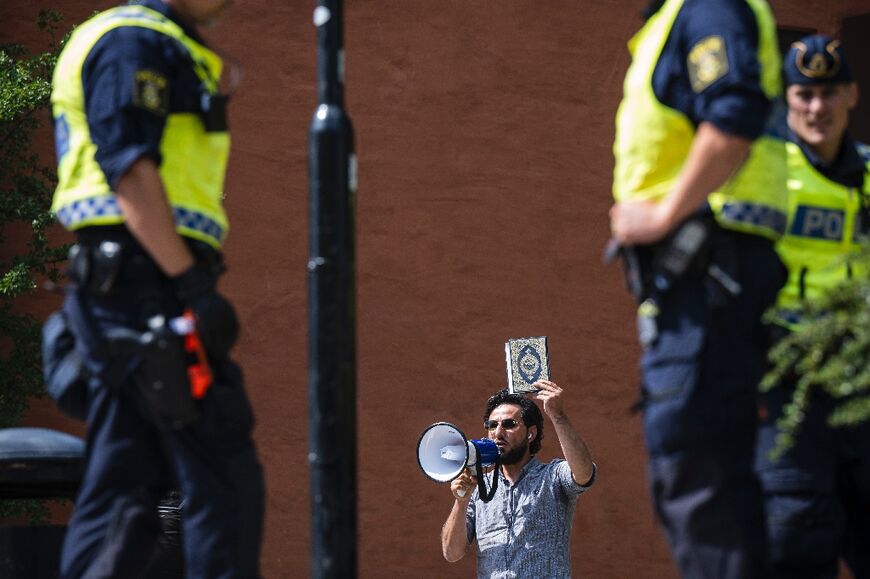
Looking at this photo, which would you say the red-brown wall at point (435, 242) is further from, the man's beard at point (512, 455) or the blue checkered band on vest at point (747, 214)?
the blue checkered band on vest at point (747, 214)

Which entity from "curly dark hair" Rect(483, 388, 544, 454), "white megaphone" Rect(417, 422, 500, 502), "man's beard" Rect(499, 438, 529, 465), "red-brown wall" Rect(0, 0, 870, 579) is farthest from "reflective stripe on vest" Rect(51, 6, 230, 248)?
"red-brown wall" Rect(0, 0, 870, 579)

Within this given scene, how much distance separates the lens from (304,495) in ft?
24.0

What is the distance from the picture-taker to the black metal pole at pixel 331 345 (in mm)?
3318

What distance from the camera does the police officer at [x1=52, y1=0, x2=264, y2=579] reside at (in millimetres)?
3281

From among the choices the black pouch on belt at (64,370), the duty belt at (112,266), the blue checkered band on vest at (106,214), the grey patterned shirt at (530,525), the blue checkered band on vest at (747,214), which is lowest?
the grey patterned shirt at (530,525)

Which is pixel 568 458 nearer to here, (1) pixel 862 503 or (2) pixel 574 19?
(1) pixel 862 503

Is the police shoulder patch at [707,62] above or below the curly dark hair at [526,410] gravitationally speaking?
above

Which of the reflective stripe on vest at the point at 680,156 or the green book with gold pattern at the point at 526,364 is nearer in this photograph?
the reflective stripe on vest at the point at 680,156

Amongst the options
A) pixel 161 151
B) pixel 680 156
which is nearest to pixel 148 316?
pixel 161 151

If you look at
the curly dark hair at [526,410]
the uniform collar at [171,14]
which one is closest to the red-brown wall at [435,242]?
the curly dark hair at [526,410]

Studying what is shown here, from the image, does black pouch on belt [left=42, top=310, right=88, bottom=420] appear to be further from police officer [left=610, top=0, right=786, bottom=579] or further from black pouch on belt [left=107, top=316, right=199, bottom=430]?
police officer [left=610, top=0, right=786, bottom=579]

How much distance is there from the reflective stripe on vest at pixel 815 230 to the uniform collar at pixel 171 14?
1.54 metres

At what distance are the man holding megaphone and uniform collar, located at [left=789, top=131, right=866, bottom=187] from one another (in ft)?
6.51

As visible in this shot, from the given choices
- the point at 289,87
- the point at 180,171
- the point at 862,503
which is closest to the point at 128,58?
the point at 180,171
